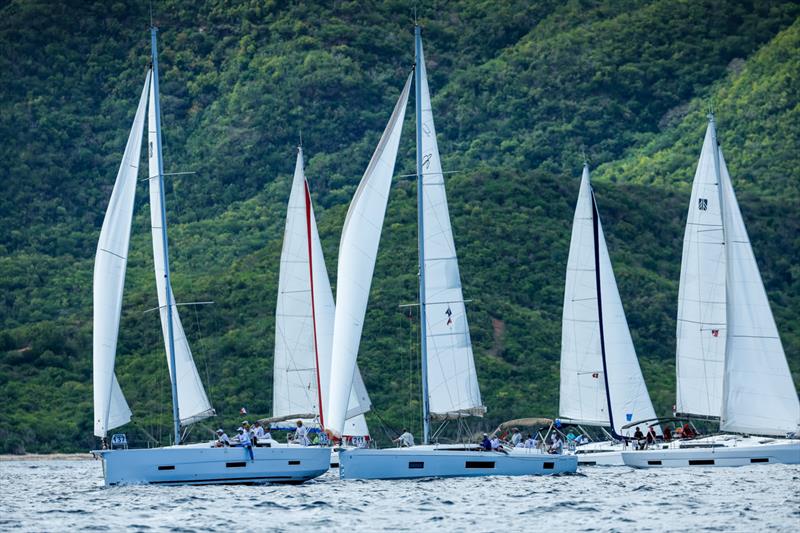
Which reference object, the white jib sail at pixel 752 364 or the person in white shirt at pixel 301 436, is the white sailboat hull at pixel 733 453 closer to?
the white jib sail at pixel 752 364

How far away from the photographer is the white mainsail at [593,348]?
5219cm

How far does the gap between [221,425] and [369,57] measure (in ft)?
237

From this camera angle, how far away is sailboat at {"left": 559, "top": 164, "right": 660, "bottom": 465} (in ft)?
171

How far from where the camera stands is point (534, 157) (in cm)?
12400

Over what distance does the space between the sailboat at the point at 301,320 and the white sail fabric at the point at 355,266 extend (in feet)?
23.0

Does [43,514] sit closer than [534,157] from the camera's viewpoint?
Yes

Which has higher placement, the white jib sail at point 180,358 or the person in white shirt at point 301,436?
the white jib sail at point 180,358

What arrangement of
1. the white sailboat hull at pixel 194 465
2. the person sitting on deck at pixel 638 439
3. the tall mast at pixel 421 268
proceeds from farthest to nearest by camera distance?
the person sitting on deck at pixel 638 439, the tall mast at pixel 421 268, the white sailboat hull at pixel 194 465

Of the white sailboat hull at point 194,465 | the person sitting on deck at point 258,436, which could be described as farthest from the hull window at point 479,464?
the person sitting on deck at point 258,436

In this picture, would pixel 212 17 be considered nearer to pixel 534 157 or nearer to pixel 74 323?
pixel 534 157

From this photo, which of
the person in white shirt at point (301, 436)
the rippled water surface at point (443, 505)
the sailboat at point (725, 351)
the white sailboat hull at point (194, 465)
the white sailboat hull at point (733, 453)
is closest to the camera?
the rippled water surface at point (443, 505)

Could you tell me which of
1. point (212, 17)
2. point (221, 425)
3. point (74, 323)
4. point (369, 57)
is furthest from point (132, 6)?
point (221, 425)

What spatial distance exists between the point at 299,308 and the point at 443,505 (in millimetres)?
15272

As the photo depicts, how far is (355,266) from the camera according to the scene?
42031 mm
